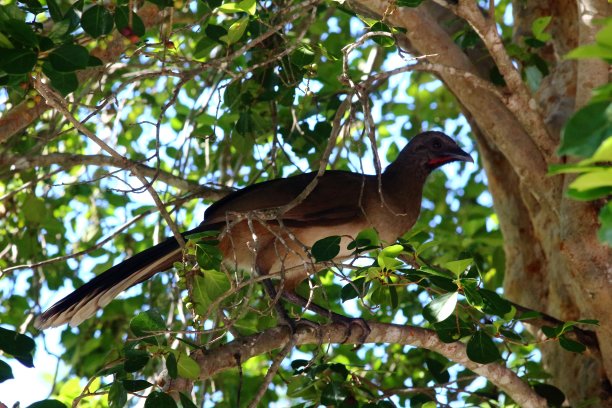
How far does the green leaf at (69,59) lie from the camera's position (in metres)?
2.79

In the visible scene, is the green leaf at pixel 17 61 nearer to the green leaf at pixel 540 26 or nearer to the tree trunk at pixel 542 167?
the tree trunk at pixel 542 167

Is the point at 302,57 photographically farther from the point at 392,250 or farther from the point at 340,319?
the point at 340,319

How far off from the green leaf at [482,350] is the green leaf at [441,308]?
0.32 metres

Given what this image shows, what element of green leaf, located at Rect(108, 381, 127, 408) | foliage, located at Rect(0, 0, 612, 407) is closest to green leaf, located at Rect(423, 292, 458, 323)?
foliage, located at Rect(0, 0, 612, 407)

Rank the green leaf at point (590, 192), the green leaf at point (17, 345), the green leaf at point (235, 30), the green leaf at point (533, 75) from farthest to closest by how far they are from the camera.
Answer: the green leaf at point (533, 75) → the green leaf at point (235, 30) → the green leaf at point (17, 345) → the green leaf at point (590, 192)

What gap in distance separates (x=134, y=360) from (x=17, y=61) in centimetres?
106

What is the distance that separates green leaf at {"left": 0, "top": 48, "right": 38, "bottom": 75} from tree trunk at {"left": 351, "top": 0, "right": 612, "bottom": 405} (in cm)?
144

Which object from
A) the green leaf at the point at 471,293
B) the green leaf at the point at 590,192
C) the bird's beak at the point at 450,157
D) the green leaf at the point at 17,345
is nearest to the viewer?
the green leaf at the point at 590,192

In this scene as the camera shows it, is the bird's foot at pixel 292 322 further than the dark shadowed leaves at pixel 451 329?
Yes

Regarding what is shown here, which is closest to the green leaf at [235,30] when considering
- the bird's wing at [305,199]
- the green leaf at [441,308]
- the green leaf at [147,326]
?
the bird's wing at [305,199]

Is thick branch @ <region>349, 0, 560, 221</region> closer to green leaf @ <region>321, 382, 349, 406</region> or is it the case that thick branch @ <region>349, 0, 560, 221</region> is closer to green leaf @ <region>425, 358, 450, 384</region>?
green leaf @ <region>425, 358, 450, 384</region>

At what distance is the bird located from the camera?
3.92 m

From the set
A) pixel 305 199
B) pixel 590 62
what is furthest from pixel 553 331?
pixel 305 199

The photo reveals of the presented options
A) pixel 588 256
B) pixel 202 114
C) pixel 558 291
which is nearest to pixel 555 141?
pixel 588 256
